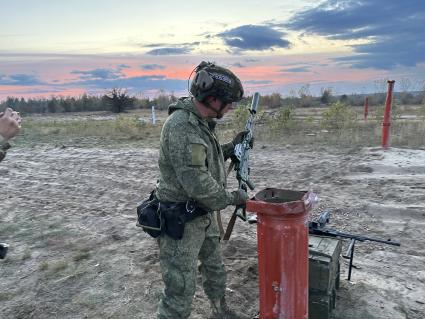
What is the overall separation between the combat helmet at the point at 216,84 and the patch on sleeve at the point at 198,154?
37 centimetres

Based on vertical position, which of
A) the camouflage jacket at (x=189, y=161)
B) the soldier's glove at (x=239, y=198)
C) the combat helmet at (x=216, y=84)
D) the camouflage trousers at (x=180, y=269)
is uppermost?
the combat helmet at (x=216, y=84)

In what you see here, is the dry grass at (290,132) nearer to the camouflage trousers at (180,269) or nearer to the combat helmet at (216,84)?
the combat helmet at (216,84)

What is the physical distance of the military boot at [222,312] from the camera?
369 centimetres

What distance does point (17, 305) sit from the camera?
421cm

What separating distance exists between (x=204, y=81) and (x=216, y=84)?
0.28 ft

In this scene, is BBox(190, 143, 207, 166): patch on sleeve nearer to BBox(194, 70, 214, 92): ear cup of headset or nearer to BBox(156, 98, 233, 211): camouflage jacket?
BBox(156, 98, 233, 211): camouflage jacket

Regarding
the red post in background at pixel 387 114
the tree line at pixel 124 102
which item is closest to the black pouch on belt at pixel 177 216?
the red post in background at pixel 387 114

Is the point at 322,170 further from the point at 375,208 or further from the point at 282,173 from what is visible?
the point at 375,208

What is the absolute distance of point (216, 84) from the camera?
301 cm

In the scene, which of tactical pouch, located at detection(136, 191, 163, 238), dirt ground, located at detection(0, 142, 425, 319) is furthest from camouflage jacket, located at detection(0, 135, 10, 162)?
dirt ground, located at detection(0, 142, 425, 319)

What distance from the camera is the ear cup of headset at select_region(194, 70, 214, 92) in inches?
118

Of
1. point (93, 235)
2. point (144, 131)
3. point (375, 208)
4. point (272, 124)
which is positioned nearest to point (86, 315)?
point (93, 235)

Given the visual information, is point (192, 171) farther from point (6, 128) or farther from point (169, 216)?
point (6, 128)

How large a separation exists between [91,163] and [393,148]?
7.43 m
